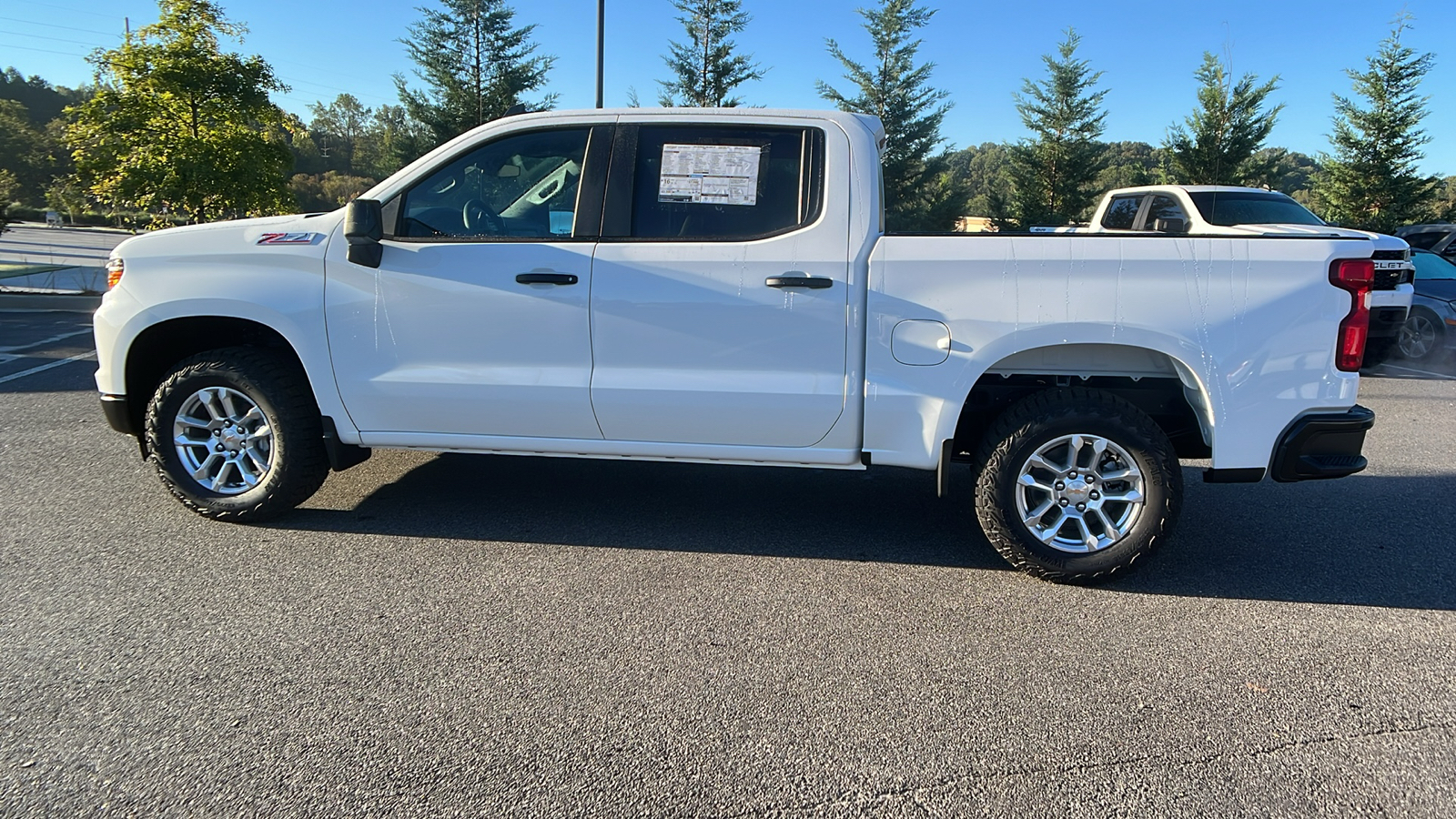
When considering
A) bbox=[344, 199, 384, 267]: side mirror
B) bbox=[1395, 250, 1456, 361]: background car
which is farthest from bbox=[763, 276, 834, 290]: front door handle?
bbox=[1395, 250, 1456, 361]: background car

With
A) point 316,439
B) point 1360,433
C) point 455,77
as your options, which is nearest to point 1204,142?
point 455,77

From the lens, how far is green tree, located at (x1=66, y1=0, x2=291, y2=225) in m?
11.7

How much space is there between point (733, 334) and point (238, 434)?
251 cm

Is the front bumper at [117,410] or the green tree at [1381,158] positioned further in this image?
the green tree at [1381,158]

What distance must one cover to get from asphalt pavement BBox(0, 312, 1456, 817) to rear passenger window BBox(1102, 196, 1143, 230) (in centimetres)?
729

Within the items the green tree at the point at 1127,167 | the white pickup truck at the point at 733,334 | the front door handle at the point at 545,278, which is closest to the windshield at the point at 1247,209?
the white pickup truck at the point at 733,334

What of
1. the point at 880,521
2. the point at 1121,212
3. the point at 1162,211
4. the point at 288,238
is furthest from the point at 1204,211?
→ the point at 288,238

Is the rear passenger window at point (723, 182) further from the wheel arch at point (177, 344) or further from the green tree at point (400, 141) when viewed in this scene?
the green tree at point (400, 141)

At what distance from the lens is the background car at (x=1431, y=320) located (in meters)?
10.2

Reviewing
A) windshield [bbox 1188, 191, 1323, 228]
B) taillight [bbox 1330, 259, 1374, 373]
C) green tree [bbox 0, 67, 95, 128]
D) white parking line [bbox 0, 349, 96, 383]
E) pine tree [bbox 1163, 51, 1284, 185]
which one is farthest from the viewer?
green tree [bbox 0, 67, 95, 128]

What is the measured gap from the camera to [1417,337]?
34.1 feet

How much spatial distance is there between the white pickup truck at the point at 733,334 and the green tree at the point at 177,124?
8.89 meters

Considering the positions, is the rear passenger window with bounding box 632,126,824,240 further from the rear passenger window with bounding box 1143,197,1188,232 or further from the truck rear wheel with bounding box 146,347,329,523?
the rear passenger window with bounding box 1143,197,1188,232

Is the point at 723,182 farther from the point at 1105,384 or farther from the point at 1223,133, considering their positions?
the point at 1223,133
